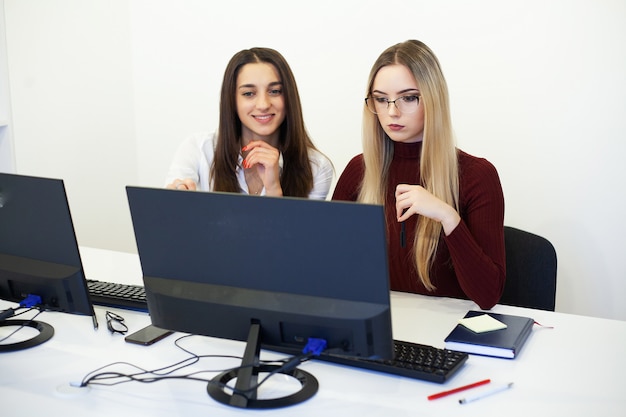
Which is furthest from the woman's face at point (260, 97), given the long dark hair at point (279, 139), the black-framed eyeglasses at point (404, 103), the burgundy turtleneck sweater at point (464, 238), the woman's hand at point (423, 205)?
the woman's hand at point (423, 205)

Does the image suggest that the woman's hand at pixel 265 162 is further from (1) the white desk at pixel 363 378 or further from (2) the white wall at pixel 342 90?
(2) the white wall at pixel 342 90

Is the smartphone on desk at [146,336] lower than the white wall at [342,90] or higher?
lower

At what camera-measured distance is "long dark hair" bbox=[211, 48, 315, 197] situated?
2.43 meters

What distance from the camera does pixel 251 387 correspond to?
136 centimetres

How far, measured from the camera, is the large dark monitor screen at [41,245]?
1552 millimetres

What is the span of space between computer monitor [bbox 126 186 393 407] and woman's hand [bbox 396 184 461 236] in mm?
558

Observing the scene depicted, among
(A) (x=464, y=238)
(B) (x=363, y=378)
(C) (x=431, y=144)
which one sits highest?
(C) (x=431, y=144)

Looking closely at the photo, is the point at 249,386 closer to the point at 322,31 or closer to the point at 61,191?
the point at 61,191

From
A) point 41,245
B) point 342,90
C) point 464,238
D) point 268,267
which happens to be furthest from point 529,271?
point 342,90

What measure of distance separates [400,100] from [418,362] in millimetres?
855

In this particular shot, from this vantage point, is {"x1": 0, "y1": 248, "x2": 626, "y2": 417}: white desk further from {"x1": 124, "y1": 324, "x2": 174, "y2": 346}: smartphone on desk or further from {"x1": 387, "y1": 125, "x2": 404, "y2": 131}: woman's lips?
{"x1": 387, "y1": 125, "x2": 404, "y2": 131}: woman's lips

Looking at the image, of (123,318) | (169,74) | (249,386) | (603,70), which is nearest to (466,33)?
(603,70)

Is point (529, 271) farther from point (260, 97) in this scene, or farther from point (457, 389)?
point (260, 97)

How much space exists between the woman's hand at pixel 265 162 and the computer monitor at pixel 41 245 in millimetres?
913
